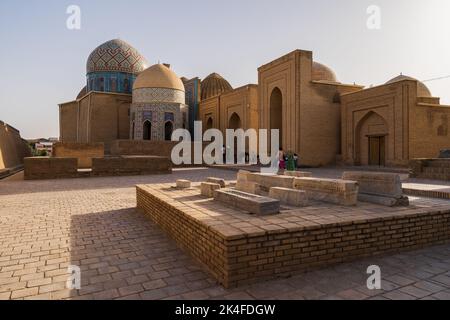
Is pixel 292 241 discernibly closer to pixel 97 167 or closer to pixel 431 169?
pixel 431 169

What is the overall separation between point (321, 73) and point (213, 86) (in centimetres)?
1201

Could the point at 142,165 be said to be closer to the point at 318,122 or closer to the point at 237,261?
the point at 318,122

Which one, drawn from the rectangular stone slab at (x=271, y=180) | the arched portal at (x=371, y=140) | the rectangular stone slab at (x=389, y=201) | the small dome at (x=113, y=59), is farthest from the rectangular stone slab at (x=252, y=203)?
the small dome at (x=113, y=59)

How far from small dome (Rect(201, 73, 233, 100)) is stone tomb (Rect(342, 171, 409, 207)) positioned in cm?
2850

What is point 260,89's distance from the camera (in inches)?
851

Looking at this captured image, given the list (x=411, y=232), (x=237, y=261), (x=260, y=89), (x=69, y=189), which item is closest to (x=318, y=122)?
(x=260, y=89)

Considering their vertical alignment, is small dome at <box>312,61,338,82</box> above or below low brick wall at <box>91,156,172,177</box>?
above

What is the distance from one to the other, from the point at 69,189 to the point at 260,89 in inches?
587

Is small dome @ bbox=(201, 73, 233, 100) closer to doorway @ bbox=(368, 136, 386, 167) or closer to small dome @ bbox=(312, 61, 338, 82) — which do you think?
small dome @ bbox=(312, 61, 338, 82)

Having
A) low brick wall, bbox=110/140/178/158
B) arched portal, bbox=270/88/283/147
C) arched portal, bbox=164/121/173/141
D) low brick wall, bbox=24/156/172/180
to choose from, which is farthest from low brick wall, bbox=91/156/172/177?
Result: arched portal, bbox=164/121/173/141

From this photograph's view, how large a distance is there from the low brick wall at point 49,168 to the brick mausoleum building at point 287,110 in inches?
457

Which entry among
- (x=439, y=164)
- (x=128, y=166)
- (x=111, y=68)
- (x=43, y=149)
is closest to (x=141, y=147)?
(x=128, y=166)

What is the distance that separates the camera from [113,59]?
3073cm

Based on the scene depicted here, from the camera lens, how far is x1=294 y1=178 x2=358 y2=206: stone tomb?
4.33 meters
